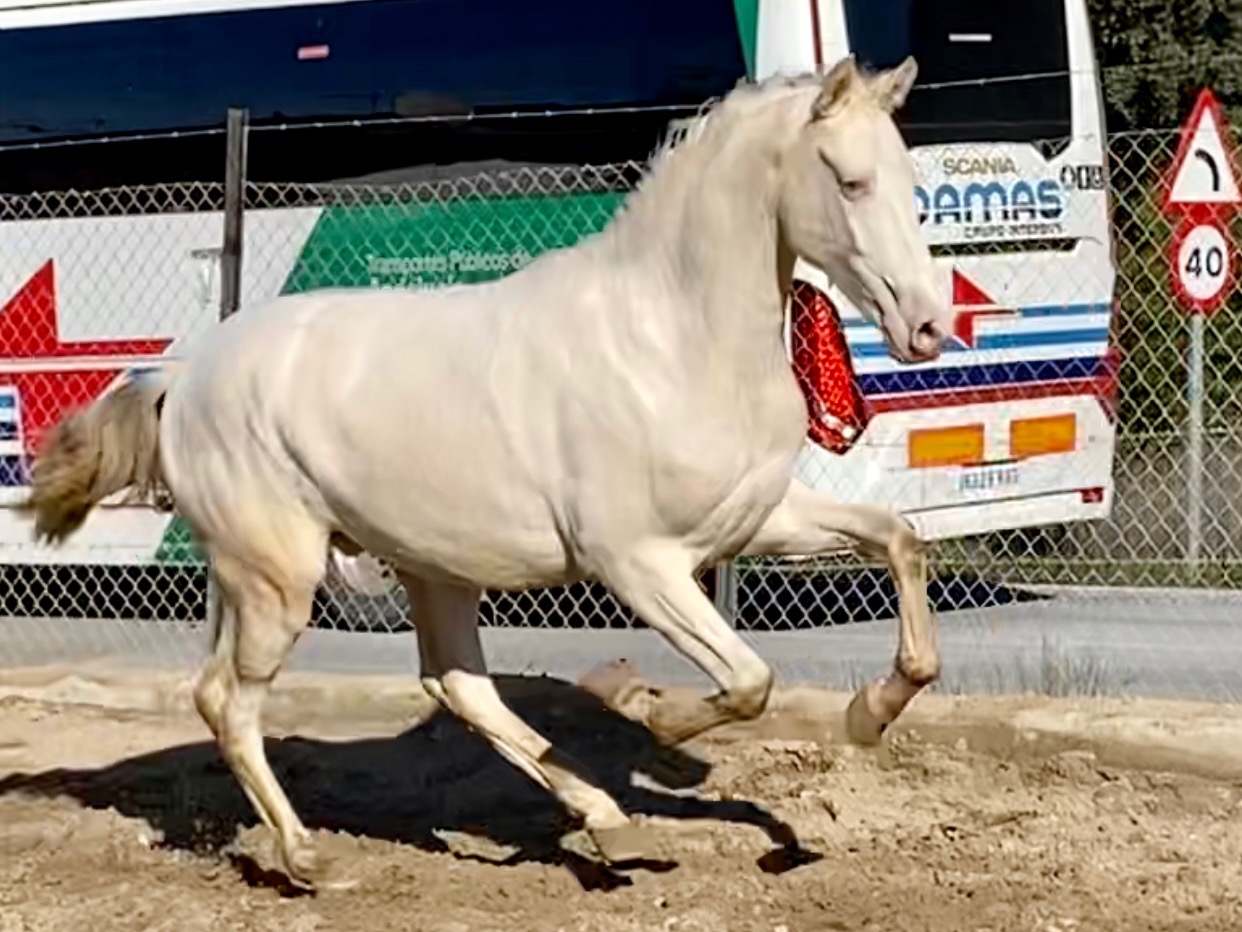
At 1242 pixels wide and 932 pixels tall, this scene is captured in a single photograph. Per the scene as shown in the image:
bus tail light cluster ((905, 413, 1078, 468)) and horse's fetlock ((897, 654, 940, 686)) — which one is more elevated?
horse's fetlock ((897, 654, 940, 686))

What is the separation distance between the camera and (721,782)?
763 centimetres

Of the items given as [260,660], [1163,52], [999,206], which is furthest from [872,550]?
[1163,52]

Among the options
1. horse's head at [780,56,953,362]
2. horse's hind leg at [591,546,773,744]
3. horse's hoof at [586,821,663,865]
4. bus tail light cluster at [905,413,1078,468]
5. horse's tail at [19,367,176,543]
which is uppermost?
horse's head at [780,56,953,362]

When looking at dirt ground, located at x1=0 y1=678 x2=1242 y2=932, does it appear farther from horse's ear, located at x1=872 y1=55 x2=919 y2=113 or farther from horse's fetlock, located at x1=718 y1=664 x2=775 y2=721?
horse's ear, located at x1=872 y1=55 x2=919 y2=113

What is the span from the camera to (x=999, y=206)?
432 inches

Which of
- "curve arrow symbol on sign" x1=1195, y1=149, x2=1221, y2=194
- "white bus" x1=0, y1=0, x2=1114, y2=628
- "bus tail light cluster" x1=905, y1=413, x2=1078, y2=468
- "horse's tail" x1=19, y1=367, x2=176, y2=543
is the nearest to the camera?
"horse's tail" x1=19, y1=367, x2=176, y2=543

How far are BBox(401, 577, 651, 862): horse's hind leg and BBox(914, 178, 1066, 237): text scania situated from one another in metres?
4.41

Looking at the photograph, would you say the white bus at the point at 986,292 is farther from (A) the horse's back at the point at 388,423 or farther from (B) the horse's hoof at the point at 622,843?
(B) the horse's hoof at the point at 622,843

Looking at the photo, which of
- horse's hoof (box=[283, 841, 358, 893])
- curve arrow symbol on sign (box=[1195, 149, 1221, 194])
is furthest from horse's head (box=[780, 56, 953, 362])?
curve arrow symbol on sign (box=[1195, 149, 1221, 194])

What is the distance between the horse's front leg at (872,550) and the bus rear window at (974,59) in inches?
192

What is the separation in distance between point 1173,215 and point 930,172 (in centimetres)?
336

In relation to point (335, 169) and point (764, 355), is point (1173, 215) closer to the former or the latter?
point (335, 169)

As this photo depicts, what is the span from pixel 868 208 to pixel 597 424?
834 millimetres

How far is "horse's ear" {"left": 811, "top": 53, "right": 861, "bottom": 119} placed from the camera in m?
5.62
